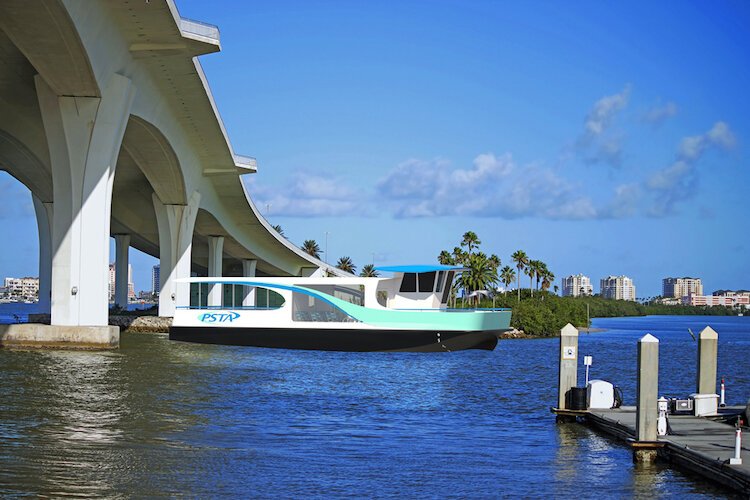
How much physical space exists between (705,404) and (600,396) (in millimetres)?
2243

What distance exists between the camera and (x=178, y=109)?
45594 millimetres

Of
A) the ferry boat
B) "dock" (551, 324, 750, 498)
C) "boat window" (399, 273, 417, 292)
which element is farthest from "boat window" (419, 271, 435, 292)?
"dock" (551, 324, 750, 498)

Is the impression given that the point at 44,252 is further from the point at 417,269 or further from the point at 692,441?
the point at 692,441

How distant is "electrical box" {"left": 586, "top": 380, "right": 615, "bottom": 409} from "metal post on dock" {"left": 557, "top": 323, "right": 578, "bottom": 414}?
467 millimetres

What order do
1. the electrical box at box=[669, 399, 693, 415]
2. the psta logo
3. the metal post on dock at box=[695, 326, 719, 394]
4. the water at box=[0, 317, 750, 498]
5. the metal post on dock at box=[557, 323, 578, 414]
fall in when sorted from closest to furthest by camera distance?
1. the water at box=[0, 317, 750, 498]
2. the electrical box at box=[669, 399, 693, 415]
3. the metal post on dock at box=[557, 323, 578, 414]
4. the metal post on dock at box=[695, 326, 719, 394]
5. the psta logo

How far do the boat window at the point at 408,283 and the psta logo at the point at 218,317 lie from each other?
832 centimetres

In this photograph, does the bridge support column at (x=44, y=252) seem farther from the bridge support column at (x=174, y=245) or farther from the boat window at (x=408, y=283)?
the boat window at (x=408, y=283)

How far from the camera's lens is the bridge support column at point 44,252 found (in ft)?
207

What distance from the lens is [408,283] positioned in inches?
1800

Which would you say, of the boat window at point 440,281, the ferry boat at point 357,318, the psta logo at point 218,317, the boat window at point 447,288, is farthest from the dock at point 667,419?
the psta logo at point 218,317

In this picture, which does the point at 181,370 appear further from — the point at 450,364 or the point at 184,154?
the point at 184,154

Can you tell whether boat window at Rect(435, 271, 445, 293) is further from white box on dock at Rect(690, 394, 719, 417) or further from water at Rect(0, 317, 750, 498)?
white box on dock at Rect(690, 394, 719, 417)

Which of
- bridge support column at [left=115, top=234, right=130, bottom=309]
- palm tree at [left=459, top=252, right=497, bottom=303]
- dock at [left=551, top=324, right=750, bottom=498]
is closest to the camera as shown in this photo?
dock at [left=551, top=324, right=750, bottom=498]

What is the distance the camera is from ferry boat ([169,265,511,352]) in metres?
Result: 44.7
